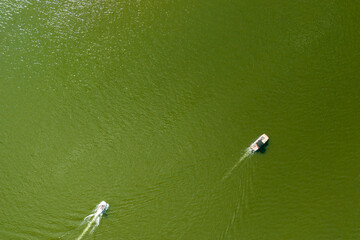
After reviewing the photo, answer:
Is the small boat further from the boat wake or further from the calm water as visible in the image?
the boat wake

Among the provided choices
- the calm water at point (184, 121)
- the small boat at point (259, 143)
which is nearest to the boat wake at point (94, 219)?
the calm water at point (184, 121)

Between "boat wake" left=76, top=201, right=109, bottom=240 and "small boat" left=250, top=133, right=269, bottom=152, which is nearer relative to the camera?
"small boat" left=250, top=133, right=269, bottom=152

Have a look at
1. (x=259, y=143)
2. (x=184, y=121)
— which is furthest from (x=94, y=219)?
(x=259, y=143)

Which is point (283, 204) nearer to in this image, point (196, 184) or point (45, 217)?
point (196, 184)

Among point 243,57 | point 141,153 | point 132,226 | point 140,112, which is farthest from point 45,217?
point 243,57

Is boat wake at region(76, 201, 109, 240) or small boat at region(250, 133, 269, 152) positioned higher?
small boat at region(250, 133, 269, 152)

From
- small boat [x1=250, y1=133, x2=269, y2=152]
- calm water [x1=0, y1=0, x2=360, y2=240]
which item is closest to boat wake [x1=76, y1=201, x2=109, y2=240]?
calm water [x1=0, y1=0, x2=360, y2=240]

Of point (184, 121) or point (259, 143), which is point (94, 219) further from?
point (259, 143)

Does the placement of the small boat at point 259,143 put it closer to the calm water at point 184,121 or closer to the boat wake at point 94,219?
the calm water at point 184,121
